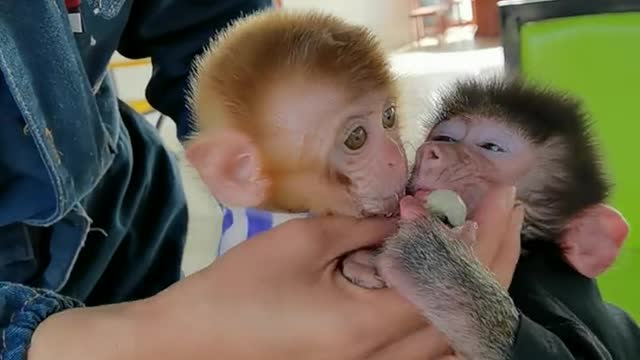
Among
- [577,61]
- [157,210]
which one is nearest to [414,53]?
[577,61]

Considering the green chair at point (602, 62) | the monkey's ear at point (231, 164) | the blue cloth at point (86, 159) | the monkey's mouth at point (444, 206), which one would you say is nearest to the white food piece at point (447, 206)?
the monkey's mouth at point (444, 206)

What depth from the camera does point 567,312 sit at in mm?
695

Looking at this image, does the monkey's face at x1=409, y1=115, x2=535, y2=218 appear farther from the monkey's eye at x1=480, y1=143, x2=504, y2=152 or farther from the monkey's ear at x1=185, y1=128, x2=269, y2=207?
the monkey's ear at x1=185, y1=128, x2=269, y2=207

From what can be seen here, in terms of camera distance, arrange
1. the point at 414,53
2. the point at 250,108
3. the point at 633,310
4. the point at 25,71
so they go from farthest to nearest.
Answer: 1. the point at 414,53
2. the point at 633,310
3. the point at 25,71
4. the point at 250,108

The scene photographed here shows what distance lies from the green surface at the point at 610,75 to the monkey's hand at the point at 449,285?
2.11 feet

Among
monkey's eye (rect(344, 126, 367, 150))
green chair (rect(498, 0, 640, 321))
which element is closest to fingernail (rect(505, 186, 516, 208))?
monkey's eye (rect(344, 126, 367, 150))

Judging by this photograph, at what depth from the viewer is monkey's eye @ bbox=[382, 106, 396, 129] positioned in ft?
2.02

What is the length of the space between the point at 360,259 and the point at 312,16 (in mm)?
155

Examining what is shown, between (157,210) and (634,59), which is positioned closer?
(157,210)

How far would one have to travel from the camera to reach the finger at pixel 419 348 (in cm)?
63

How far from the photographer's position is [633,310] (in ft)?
3.85

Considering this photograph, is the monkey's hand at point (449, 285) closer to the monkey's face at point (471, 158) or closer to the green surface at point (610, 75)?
the monkey's face at point (471, 158)

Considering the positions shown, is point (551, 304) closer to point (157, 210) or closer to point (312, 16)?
point (312, 16)

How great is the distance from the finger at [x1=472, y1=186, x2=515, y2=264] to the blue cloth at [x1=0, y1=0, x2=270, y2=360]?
0.29 meters
